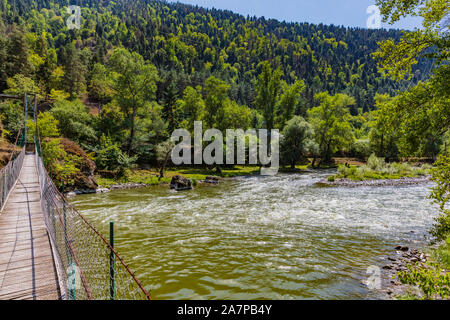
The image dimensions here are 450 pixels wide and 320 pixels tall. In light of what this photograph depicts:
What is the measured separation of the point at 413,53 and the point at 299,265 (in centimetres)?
748

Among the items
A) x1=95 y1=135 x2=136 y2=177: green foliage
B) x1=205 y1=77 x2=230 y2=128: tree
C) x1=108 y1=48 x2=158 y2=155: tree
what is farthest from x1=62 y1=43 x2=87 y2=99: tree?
x1=95 y1=135 x2=136 y2=177: green foliage

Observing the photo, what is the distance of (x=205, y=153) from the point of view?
128 ft

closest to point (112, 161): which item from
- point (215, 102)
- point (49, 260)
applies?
point (215, 102)

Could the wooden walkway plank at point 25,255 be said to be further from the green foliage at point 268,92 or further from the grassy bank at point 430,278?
the green foliage at point 268,92

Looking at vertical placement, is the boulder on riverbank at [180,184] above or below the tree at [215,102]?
below

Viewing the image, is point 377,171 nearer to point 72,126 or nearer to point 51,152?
point 51,152

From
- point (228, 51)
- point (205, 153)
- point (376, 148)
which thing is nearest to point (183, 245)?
point (205, 153)

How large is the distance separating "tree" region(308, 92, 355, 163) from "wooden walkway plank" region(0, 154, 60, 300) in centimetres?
4567

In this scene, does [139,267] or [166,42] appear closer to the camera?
[139,267]

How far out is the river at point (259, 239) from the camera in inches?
258

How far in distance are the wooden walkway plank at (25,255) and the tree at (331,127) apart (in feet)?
150

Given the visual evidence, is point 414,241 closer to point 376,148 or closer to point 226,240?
point 226,240

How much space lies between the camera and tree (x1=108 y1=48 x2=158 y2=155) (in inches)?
1268

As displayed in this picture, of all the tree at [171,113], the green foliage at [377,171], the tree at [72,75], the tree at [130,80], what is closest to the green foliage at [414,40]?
the green foliage at [377,171]
